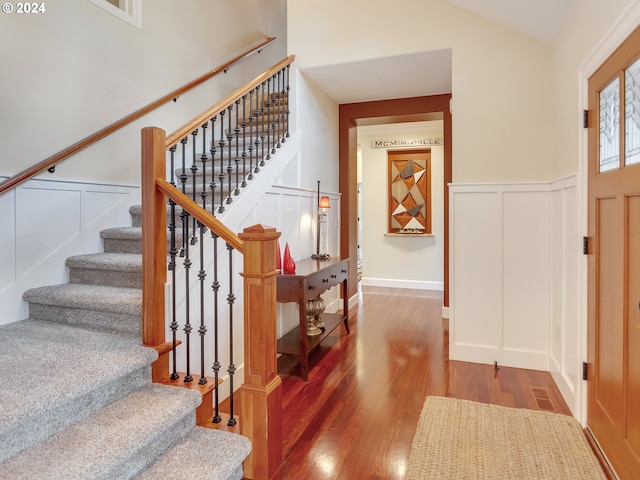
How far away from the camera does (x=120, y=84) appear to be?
10.8 feet

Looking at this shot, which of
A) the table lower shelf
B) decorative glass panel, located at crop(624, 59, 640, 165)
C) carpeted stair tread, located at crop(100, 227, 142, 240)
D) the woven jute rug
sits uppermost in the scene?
decorative glass panel, located at crop(624, 59, 640, 165)

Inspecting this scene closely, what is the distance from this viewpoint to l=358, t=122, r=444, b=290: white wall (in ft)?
22.1

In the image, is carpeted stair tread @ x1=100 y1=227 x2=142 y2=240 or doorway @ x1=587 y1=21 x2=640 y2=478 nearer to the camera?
doorway @ x1=587 y1=21 x2=640 y2=478

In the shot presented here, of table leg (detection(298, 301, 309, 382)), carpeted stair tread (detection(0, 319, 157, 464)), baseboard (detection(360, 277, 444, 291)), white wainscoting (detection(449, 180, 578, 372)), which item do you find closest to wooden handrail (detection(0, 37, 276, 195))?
carpeted stair tread (detection(0, 319, 157, 464))

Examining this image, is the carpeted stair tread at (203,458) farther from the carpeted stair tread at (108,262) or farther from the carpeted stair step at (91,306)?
the carpeted stair tread at (108,262)

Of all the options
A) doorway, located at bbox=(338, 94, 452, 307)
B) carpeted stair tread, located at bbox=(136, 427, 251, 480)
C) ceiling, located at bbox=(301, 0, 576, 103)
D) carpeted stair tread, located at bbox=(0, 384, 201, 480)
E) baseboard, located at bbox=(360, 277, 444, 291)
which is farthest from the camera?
baseboard, located at bbox=(360, 277, 444, 291)

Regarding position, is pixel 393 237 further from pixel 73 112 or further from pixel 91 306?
pixel 91 306

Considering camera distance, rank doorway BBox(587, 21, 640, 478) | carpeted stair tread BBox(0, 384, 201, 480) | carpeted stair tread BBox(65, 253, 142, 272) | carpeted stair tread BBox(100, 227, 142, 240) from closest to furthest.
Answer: carpeted stair tread BBox(0, 384, 201, 480) → doorway BBox(587, 21, 640, 478) → carpeted stair tread BBox(65, 253, 142, 272) → carpeted stair tread BBox(100, 227, 142, 240)

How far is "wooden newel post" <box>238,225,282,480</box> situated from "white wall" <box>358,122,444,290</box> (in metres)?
5.31

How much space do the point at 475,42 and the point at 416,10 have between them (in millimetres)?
621

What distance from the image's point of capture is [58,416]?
1.53 m

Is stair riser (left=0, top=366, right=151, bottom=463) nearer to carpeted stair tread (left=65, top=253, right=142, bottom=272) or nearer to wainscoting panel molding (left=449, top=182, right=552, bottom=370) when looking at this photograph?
carpeted stair tread (left=65, top=253, right=142, bottom=272)

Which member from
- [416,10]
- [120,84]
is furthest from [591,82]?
[120,84]

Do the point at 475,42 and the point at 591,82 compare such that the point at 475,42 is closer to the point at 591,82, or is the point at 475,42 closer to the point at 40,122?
the point at 591,82
